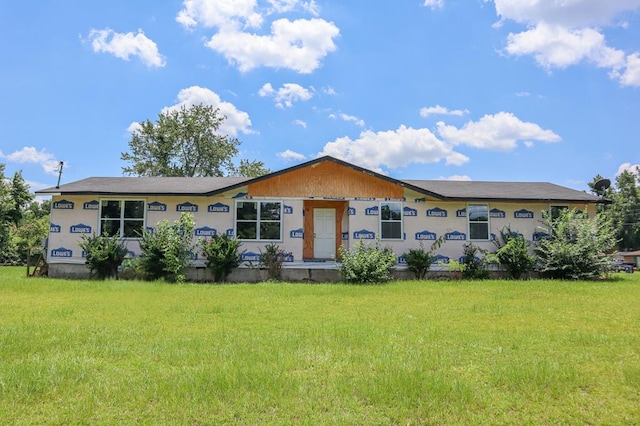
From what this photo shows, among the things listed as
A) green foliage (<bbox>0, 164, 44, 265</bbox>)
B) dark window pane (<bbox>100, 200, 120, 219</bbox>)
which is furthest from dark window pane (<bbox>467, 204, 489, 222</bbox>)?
green foliage (<bbox>0, 164, 44, 265</bbox>)

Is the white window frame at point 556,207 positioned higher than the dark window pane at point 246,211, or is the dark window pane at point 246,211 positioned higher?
the white window frame at point 556,207

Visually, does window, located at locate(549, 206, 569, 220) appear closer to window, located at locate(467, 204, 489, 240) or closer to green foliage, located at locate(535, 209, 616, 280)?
green foliage, located at locate(535, 209, 616, 280)

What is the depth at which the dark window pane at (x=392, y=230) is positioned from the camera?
615 inches

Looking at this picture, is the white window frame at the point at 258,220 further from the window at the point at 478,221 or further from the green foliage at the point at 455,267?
the window at the point at 478,221

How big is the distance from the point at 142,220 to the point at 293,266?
581 cm

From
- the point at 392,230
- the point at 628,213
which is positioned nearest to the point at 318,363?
the point at 392,230

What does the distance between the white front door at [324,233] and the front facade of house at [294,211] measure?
601 millimetres

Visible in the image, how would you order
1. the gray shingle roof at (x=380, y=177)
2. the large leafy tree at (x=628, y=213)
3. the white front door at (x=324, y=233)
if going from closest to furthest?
1. the gray shingle roof at (x=380, y=177)
2. the white front door at (x=324, y=233)
3. the large leafy tree at (x=628, y=213)

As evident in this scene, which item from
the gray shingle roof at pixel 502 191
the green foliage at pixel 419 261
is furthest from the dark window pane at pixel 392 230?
the gray shingle roof at pixel 502 191

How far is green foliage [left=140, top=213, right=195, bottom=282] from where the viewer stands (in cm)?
1358

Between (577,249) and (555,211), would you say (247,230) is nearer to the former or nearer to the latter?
(577,249)

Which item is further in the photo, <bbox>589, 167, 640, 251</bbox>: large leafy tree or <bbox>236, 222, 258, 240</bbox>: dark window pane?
<bbox>589, 167, 640, 251</bbox>: large leafy tree

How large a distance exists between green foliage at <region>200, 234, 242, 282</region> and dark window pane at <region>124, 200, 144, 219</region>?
9.61 ft

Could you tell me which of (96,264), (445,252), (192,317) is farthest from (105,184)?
(445,252)
